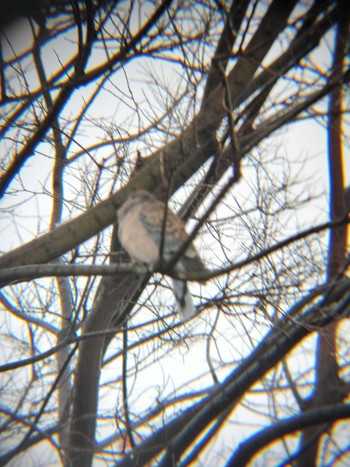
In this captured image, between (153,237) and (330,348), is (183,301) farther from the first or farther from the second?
(330,348)

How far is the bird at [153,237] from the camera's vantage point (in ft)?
9.35

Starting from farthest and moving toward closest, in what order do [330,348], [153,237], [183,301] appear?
[330,348] < [153,237] < [183,301]

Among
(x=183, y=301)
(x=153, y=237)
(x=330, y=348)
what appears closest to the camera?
(x=183, y=301)

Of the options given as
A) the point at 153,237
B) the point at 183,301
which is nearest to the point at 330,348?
the point at 183,301

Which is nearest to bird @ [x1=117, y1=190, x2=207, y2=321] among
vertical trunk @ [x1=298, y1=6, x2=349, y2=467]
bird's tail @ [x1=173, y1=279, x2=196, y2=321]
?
bird's tail @ [x1=173, y1=279, x2=196, y2=321]

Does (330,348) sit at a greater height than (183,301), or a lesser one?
lesser

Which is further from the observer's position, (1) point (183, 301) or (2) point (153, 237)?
(2) point (153, 237)

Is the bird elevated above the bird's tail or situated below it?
above

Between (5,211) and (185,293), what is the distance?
94.7 inches

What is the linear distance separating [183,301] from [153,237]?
585 millimetres

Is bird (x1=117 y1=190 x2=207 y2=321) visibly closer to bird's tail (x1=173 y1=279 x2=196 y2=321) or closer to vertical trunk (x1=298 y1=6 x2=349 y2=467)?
bird's tail (x1=173 y1=279 x2=196 y2=321)

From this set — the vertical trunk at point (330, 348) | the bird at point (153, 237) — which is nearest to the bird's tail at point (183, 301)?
the bird at point (153, 237)

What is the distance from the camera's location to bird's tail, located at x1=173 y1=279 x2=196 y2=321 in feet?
9.42

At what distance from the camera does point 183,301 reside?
9.46 ft
